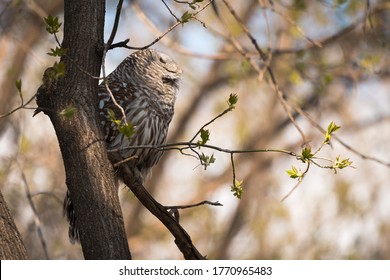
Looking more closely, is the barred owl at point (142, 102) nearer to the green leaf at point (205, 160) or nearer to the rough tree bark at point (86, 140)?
the rough tree bark at point (86, 140)

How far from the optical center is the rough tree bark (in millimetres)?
3375

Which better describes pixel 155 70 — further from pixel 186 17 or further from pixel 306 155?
pixel 306 155

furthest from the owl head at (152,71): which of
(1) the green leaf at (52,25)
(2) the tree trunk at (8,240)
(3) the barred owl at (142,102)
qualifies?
(2) the tree trunk at (8,240)

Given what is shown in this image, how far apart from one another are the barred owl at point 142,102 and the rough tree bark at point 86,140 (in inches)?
42.0

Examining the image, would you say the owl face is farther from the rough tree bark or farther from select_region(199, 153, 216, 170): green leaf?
select_region(199, 153, 216, 170): green leaf

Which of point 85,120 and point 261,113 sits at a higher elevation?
point 261,113

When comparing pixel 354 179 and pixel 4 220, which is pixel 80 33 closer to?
pixel 4 220

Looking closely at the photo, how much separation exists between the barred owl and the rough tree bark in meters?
1.07

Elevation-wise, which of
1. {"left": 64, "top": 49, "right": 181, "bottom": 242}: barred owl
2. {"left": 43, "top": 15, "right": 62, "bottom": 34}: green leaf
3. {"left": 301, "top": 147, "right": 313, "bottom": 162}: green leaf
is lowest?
{"left": 301, "top": 147, "right": 313, "bottom": 162}: green leaf

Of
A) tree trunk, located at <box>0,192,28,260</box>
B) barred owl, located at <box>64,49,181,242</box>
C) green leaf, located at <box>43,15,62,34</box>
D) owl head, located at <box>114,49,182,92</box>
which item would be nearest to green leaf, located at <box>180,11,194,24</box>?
green leaf, located at <box>43,15,62,34</box>

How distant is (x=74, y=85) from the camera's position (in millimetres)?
3428

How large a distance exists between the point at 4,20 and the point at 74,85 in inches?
167
